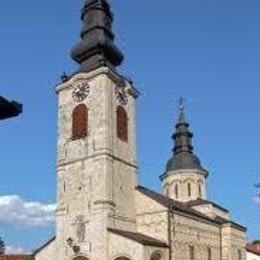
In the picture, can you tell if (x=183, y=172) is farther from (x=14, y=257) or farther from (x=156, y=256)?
(x=156, y=256)

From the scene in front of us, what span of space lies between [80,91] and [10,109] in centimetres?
3666

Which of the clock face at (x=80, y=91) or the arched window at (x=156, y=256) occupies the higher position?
the clock face at (x=80, y=91)

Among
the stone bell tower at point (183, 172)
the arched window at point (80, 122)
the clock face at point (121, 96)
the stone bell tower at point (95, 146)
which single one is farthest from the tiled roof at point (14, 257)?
the clock face at point (121, 96)

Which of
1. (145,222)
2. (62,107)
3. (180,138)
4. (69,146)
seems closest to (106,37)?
(62,107)

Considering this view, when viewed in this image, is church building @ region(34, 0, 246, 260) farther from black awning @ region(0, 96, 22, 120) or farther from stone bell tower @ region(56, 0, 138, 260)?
black awning @ region(0, 96, 22, 120)

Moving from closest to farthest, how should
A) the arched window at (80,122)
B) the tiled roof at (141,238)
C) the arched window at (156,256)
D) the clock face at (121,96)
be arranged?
1. the tiled roof at (141,238)
2. the arched window at (156,256)
3. the arched window at (80,122)
4. the clock face at (121,96)

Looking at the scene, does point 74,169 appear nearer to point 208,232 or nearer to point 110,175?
point 110,175

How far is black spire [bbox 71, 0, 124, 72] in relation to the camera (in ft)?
145

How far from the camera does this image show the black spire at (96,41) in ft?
145

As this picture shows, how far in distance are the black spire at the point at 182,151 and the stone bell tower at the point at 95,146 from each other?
18.8m

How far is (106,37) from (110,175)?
11.7 m

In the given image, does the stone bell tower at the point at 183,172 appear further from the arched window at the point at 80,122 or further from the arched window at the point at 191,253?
the arched window at the point at 80,122

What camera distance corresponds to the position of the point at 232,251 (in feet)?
166

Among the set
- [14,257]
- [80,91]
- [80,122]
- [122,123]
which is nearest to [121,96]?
[122,123]
